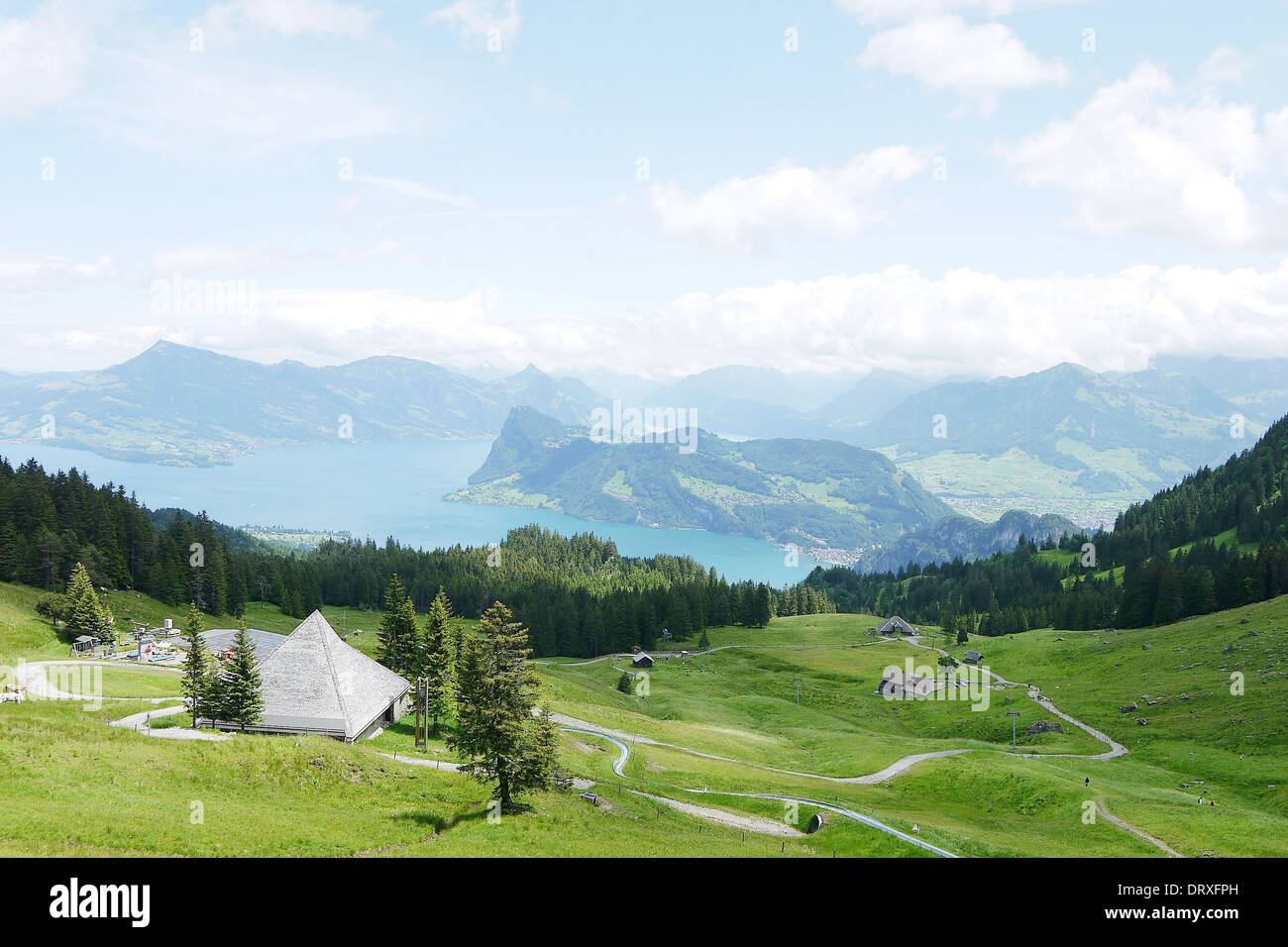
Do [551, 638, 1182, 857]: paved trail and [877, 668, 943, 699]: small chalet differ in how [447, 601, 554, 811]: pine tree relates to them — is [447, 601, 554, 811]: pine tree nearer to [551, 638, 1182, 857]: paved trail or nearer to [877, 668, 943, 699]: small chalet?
[551, 638, 1182, 857]: paved trail

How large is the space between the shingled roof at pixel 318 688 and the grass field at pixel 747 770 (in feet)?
10.1

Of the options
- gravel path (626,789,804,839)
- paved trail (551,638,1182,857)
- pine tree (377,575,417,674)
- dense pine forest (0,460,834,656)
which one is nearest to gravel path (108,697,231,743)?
pine tree (377,575,417,674)

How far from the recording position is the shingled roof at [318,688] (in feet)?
186

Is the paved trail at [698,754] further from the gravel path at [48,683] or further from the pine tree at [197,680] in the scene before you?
the pine tree at [197,680]

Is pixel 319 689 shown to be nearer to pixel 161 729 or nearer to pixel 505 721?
pixel 161 729

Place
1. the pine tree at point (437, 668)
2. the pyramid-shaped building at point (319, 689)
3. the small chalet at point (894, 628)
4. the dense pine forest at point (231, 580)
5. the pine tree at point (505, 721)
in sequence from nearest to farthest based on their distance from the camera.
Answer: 1. the pine tree at point (505, 721)
2. the pyramid-shaped building at point (319, 689)
3. the pine tree at point (437, 668)
4. the dense pine forest at point (231, 580)
5. the small chalet at point (894, 628)

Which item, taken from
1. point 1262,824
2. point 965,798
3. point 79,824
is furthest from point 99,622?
point 1262,824

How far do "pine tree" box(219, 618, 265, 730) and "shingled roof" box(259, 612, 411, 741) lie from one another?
1255mm

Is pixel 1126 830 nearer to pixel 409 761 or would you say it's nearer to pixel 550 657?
pixel 409 761

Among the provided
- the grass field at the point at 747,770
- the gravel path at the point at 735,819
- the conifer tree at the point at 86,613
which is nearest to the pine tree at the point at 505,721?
the grass field at the point at 747,770

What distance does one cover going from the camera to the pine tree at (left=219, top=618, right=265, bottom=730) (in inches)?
2173

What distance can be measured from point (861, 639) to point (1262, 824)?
114 m
